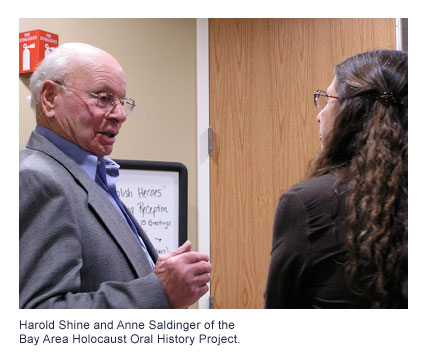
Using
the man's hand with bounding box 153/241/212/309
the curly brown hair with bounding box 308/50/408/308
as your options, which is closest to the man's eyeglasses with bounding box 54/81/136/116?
the man's hand with bounding box 153/241/212/309

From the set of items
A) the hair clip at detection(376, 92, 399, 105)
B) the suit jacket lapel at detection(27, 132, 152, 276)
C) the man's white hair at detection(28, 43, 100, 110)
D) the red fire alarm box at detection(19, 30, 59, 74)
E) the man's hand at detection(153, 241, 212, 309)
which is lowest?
the man's hand at detection(153, 241, 212, 309)

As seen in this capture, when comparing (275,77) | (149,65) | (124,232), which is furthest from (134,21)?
(124,232)

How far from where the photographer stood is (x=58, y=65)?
125cm

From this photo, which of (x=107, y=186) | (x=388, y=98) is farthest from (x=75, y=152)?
(x=388, y=98)

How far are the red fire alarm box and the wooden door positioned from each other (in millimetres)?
603

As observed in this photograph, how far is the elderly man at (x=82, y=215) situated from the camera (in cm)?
103

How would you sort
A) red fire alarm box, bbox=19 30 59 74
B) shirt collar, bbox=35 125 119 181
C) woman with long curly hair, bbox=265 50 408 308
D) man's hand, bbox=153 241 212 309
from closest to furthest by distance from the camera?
woman with long curly hair, bbox=265 50 408 308, man's hand, bbox=153 241 212 309, shirt collar, bbox=35 125 119 181, red fire alarm box, bbox=19 30 59 74

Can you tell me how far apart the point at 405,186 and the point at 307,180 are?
19 centimetres

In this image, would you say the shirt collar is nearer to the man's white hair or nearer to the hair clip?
the man's white hair

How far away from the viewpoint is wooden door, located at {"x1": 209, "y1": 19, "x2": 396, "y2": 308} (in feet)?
6.41

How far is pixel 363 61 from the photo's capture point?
1056mm

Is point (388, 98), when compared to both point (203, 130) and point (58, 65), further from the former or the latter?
point (203, 130)

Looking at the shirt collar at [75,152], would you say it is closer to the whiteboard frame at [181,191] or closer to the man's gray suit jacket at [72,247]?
the man's gray suit jacket at [72,247]
